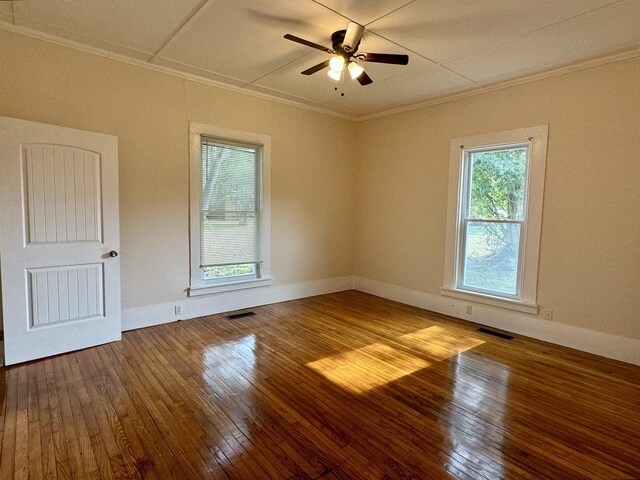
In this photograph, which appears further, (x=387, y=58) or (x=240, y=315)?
(x=240, y=315)

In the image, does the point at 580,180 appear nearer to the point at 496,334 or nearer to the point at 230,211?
the point at 496,334

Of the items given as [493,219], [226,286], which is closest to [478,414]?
[493,219]

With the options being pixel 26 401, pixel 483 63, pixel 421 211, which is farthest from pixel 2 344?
pixel 483 63

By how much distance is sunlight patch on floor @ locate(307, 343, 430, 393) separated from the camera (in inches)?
111

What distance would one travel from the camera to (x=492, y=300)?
4.18 metres

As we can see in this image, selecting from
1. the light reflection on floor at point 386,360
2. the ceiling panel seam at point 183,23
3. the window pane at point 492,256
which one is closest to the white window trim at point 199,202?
the ceiling panel seam at point 183,23

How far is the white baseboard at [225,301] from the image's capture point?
3893mm

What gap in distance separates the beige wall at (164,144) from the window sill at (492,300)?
6.40 feet

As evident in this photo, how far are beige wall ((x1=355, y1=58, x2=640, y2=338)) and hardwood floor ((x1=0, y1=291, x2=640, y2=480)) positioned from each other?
60cm

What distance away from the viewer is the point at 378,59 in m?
2.78

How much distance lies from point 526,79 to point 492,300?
2520mm

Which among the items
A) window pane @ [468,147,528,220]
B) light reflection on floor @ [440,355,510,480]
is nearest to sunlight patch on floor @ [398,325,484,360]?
light reflection on floor @ [440,355,510,480]

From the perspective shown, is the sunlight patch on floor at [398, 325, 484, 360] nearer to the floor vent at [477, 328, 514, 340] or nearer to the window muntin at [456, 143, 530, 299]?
the floor vent at [477, 328, 514, 340]

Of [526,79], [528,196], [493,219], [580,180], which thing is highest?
[526,79]
